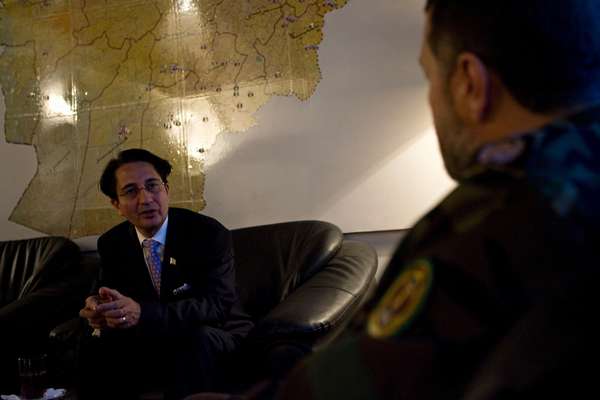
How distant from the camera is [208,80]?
295cm

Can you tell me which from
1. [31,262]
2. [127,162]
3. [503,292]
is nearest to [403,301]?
[503,292]

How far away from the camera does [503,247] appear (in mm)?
494

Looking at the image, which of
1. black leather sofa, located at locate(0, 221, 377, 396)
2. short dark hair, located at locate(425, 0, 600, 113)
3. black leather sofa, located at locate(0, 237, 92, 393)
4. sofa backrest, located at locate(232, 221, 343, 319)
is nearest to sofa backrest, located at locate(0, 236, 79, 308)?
black leather sofa, located at locate(0, 237, 92, 393)

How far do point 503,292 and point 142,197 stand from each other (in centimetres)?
195

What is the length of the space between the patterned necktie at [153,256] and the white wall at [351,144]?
69cm

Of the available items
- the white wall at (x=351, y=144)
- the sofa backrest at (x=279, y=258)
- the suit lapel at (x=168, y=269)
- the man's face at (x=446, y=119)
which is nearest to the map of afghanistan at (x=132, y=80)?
the white wall at (x=351, y=144)

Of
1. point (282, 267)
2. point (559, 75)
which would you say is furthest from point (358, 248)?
point (559, 75)

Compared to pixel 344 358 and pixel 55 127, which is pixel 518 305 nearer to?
pixel 344 358

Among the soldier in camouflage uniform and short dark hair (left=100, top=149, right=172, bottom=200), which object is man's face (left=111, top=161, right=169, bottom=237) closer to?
short dark hair (left=100, top=149, right=172, bottom=200)

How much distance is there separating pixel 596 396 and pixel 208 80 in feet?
8.88

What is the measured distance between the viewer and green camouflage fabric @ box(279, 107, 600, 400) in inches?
17.9

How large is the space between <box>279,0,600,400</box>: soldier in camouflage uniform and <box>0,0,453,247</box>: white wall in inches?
75.2

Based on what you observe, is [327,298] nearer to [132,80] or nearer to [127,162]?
[127,162]

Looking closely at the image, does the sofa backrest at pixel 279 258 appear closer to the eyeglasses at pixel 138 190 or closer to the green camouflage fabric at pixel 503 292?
the eyeglasses at pixel 138 190
